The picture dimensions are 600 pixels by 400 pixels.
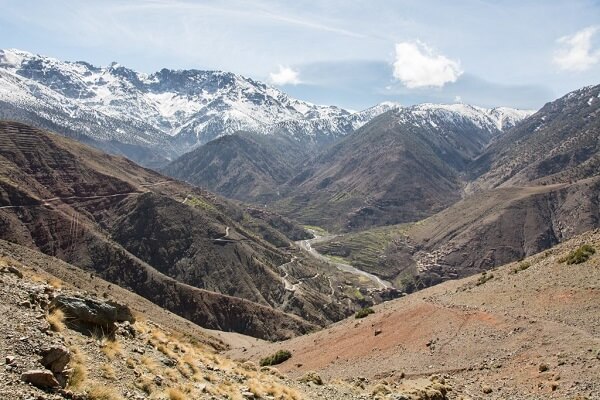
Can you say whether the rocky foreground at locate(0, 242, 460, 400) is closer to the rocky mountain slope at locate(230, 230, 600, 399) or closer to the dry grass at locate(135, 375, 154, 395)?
the dry grass at locate(135, 375, 154, 395)

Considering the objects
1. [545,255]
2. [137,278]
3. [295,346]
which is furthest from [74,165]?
[545,255]

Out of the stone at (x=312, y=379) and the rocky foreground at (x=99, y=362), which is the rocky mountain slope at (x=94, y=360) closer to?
the rocky foreground at (x=99, y=362)

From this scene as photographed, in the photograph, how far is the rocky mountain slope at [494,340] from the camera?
Answer: 28.4 metres

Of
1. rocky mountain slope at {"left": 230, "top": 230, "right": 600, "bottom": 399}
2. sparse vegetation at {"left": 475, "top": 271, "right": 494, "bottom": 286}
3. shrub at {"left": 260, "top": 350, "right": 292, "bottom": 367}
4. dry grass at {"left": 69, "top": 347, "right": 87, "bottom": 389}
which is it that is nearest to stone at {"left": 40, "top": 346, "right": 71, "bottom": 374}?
dry grass at {"left": 69, "top": 347, "right": 87, "bottom": 389}

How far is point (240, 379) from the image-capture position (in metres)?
22.8

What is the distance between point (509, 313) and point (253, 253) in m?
149

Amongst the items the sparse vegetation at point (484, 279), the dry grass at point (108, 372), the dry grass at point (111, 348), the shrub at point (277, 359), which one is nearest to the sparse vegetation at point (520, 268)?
the sparse vegetation at point (484, 279)

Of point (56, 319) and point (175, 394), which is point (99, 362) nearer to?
point (56, 319)

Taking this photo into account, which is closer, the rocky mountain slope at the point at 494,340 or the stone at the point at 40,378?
the stone at the point at 40,378

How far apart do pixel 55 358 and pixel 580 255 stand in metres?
42.4

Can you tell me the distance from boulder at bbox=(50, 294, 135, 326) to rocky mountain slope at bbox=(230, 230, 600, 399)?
682 inches

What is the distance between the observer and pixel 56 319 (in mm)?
17578

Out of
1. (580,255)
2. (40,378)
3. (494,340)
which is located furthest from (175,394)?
(580,255)

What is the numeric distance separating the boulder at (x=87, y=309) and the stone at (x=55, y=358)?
4.77 meters
